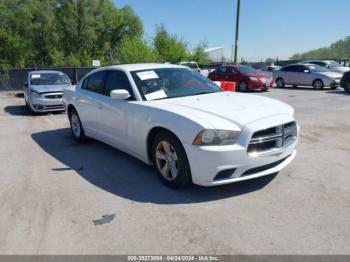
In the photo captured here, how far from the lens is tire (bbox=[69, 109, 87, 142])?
7100 millimetres

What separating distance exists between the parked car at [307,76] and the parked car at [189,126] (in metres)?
14.1

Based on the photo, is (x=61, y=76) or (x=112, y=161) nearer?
(x=112, y=161)

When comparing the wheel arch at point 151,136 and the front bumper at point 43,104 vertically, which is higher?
the wheel arch at point 151,136

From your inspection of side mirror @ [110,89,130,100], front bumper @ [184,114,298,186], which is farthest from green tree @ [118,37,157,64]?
front bumper @ [184,114,298,186]

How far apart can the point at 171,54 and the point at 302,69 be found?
2329 cm

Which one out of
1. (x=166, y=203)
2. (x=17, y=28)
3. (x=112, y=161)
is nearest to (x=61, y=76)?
(x=112, y=161)

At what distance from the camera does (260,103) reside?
478cm

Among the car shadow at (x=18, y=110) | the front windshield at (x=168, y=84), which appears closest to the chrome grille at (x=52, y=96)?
the car shadow at (x=18, y=110)

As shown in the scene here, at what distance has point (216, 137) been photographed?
392 cm

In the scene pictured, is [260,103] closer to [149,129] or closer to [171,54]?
[149,129]

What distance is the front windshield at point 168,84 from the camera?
514 centimetres

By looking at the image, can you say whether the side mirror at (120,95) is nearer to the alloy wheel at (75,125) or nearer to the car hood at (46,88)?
the alloy wheel at (75,125)

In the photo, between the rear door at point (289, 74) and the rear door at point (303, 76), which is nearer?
the rear door at point (303, 76)

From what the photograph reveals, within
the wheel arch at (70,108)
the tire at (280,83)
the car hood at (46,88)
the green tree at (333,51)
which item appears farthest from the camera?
the green tree at (333,51)
